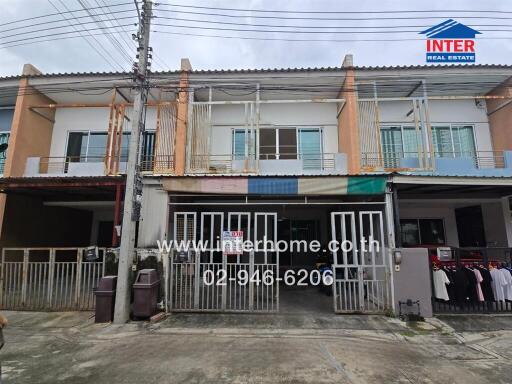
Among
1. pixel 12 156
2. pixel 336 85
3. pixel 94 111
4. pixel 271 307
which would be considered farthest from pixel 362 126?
pixel 12 156

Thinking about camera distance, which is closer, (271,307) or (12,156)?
(271,307)

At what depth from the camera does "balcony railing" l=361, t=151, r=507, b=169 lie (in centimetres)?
1012

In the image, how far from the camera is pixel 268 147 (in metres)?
11.4

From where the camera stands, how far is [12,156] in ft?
33.2

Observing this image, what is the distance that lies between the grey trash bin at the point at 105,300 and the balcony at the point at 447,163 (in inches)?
315

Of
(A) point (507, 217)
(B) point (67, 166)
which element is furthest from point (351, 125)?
(B) point (67, 166)

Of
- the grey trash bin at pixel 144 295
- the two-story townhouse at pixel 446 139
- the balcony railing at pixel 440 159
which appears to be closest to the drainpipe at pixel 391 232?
the two-story townhouse at pixel 446 139

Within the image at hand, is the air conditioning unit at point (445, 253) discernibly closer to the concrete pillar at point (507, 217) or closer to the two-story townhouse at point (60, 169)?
the concrete pillar at point (507, 217)

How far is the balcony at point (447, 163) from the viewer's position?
967 centimetres

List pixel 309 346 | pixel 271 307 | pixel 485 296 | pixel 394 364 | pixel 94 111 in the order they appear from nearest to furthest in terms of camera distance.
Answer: pixel 394 364
pixel 309 346
pixel 485 296
pixel 271 307
pixel 94 111

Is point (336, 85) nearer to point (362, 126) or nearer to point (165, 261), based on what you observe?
point (362, 126)

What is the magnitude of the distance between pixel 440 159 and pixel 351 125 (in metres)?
3.31

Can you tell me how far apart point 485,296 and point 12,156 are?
14421mm

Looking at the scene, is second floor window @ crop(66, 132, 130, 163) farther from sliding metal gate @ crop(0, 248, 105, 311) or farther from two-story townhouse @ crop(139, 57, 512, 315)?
sliding metal gate @ crop(0, 248, 105, 311)
